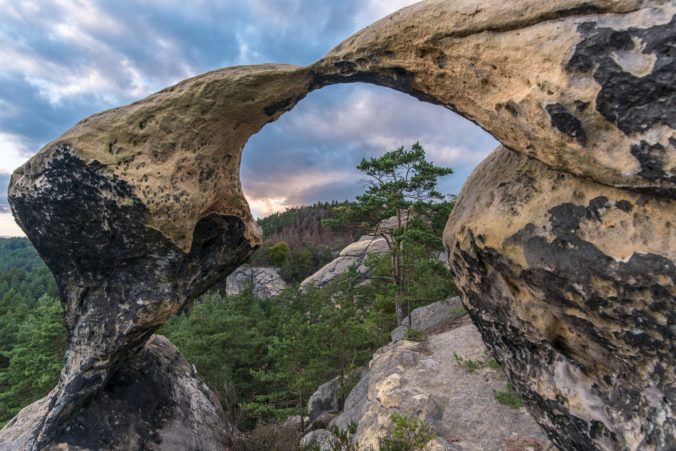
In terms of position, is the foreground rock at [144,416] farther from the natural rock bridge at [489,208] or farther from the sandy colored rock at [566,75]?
the sandy colored rock at [566,75]

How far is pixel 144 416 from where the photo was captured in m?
8.00

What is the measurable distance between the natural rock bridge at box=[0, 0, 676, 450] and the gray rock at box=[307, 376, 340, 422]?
8.53 m

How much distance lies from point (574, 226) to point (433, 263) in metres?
11.7

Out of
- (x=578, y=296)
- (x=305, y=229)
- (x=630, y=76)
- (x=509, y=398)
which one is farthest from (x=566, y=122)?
(x=305, y=229)

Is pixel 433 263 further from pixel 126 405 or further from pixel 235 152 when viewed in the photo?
pixel 126 405

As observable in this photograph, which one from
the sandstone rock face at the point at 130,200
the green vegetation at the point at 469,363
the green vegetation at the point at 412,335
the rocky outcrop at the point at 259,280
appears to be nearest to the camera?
the sandstone rock face at the point at 130,200

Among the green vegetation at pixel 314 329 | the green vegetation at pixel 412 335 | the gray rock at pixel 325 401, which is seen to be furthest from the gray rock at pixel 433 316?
the gray rock at pixel 325 401

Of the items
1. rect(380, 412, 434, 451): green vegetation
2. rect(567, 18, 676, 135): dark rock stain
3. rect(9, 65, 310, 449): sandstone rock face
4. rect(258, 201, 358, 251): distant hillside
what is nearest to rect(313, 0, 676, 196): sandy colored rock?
rect(567, 18, 676, 135): dark rock stain

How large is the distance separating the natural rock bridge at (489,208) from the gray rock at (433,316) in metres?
9.23

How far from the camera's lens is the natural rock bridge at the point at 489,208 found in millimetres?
3494

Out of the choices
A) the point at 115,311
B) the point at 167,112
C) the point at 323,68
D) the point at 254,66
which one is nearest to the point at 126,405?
the point at 115,311

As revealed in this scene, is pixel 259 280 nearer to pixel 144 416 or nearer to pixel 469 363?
pixel 144 416

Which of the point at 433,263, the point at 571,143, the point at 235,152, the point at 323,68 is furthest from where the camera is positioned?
the point at 433,263

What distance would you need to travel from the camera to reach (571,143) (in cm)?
376
